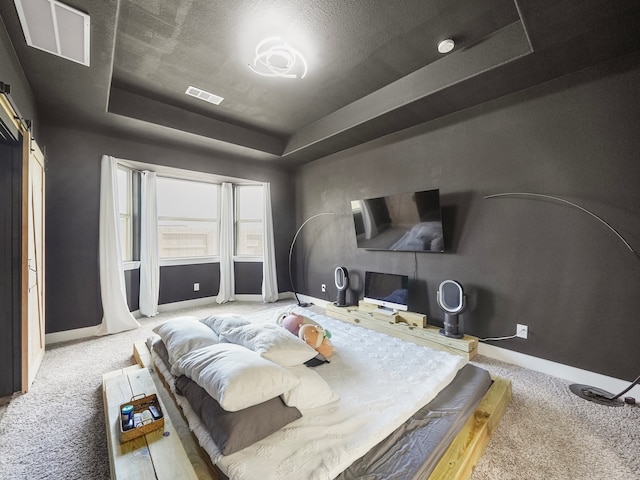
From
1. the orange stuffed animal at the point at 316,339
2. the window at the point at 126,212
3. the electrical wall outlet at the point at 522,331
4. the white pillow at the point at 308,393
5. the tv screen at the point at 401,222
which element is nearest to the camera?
the white pillow at the point at 308,393

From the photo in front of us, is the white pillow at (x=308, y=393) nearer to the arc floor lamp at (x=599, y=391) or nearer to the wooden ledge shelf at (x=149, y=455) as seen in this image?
the wooden ledge shelf at (x=149, y=455)

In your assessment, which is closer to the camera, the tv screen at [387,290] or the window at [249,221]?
the tv screen at [387,290]

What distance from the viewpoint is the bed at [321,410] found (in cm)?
108

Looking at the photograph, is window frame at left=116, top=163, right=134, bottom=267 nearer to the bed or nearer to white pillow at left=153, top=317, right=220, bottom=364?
white pillow at left=153, top=317, right=220, bottom=364

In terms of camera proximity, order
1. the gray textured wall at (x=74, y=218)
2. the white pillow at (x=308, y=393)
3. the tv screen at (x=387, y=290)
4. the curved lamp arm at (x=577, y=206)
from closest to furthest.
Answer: the white pillow at (x=308, y=393) → the curved lamp arm at (x=577, y=206) → the gray textured wall at (x=74, y=218) → the tv screen at (x=387, y=290)

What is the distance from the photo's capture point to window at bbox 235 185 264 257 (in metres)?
5.44

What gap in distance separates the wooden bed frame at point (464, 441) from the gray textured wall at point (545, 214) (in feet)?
3.41

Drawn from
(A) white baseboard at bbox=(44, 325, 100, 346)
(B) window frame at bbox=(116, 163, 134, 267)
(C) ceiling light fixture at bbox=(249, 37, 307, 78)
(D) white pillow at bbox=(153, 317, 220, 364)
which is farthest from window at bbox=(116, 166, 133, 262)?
(C) ceiling light fixture at bbox=(249, 37, 307, 78)

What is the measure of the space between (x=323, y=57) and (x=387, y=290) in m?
2.80

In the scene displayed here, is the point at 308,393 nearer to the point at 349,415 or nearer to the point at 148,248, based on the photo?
the point at 349,415

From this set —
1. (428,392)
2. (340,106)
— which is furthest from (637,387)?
(340,106)

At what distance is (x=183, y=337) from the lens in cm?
184

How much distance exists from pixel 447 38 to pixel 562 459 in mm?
3144

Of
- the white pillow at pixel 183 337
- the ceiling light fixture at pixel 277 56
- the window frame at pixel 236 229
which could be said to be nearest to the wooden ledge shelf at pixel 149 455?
the white pillow at pixel 183 337
